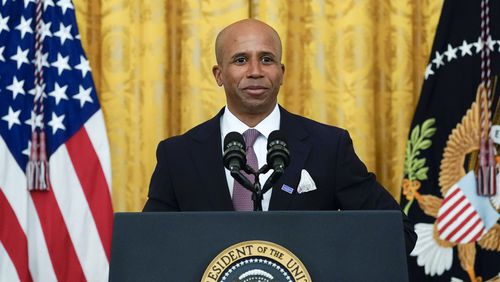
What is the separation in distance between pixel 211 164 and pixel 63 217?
61.0 inches

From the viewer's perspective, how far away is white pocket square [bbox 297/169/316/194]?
8.20ft

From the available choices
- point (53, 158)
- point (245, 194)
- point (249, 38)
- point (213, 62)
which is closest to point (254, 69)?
point (249, 38)

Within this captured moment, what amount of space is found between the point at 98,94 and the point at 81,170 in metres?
0.42

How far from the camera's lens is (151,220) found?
1.85 m

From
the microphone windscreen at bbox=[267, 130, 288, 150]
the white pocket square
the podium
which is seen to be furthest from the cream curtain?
the podium

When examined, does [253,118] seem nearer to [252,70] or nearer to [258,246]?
[252,70]

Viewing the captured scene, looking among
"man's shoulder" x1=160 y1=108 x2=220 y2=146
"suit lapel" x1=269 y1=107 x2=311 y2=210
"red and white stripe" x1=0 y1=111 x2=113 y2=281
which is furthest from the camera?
"red and white stripe" x1=0 y1=111 x2=113 y2=281

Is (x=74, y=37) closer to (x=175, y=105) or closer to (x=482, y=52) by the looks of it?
(x=175, y=105)

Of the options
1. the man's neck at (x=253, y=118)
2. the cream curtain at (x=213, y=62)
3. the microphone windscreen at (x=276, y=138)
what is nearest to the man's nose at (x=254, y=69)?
the man's neck at (x=253, y=118)

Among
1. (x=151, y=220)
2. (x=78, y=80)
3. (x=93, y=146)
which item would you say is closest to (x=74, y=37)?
(x=78, y=80)

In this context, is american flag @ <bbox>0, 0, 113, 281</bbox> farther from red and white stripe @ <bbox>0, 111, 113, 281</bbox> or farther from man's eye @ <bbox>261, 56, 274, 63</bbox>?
man's eye @ <bbox>261, 56, 274, 63</bbox>

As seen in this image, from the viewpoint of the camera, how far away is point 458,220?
12.9 ft

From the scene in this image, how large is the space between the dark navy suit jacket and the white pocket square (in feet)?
0.04

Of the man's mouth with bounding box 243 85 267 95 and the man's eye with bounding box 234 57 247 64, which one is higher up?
the man's eye with bounding box 234 57 247 64
